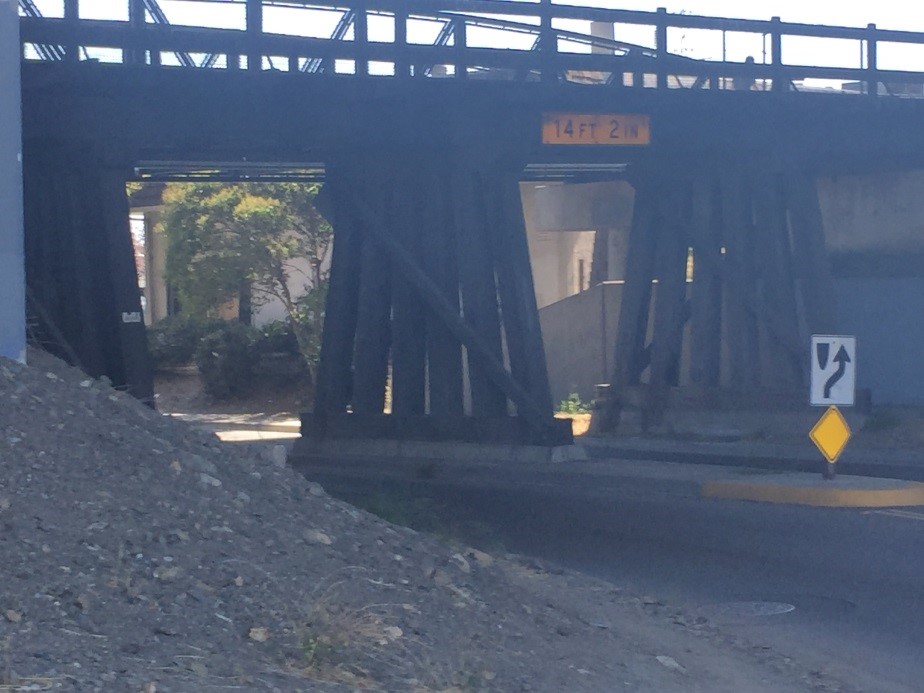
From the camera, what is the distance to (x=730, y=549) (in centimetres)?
1247

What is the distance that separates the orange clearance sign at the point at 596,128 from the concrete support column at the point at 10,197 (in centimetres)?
1119

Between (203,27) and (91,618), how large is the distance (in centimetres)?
1443

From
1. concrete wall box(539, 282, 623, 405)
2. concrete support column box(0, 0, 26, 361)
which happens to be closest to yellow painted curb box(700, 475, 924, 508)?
concrete support column box(0, 0, 26, 361)

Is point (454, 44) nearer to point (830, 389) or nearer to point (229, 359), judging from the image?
point (830, 389)

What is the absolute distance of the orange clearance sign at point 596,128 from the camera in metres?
21.2

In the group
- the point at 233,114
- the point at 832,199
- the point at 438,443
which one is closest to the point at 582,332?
the point at 832,199

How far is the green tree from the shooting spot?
37.3 metres

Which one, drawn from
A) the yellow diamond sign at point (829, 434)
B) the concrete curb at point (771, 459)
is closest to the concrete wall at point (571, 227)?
the concrete curb at point (771, 459)

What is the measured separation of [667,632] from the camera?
8734 millimetres

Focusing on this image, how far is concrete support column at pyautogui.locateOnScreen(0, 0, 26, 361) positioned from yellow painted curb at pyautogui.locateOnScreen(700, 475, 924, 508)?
8613mm

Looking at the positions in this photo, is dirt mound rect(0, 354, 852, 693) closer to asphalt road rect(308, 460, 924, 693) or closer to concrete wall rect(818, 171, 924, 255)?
asphalt road rect(308, 460, 924, 693)

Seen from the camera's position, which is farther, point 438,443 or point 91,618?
point 438,443

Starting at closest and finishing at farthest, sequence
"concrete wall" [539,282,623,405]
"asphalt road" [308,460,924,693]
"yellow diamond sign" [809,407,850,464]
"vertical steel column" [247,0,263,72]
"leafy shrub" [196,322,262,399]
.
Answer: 1. "asphalt road" [308,460,924,693]
2. "yellow diamond sign" [809,407,850,464]
3. "vertical steel column" [247,0,263,72]
4. "concrete wall" [539,282,623,405]
5. "leafy shrub" [196,322,262,399]

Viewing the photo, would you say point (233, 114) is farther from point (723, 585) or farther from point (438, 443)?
point (723, 585)
